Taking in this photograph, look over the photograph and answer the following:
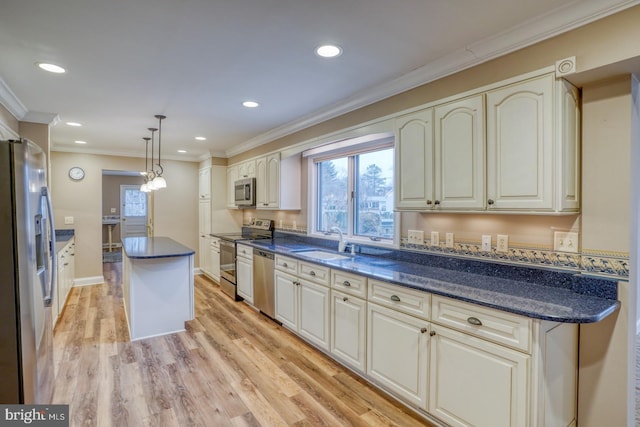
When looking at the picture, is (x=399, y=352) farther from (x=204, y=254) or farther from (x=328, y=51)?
(x=204, y=254)

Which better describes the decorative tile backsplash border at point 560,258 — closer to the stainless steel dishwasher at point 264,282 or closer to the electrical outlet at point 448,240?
the electrical outlet at point 448,240

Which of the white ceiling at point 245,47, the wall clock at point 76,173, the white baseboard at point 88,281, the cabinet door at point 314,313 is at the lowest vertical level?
the white baseboard at point 88,281

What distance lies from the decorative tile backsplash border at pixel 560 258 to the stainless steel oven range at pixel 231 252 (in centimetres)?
309

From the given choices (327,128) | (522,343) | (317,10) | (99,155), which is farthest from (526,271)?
(99,155)

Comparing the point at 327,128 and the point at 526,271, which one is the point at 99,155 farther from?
the point at 526,271

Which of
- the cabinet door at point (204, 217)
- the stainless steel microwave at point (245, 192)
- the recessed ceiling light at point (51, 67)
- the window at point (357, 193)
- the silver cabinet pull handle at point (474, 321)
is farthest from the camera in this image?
the cabinet door at point (204, 217)

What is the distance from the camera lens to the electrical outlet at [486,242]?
7.18ft

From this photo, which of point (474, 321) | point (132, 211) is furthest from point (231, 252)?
point (132, 211)

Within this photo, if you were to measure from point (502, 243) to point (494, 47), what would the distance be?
3.99ft

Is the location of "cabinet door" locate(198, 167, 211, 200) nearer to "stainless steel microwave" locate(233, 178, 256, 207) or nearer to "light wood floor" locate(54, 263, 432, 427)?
"stainless steel microwave" locate(233, 178, 256, 207)

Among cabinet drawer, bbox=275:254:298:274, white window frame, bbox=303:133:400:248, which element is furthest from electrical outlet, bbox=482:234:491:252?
cabinet drawer, bbox=275:254:298:274

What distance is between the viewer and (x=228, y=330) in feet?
11.8

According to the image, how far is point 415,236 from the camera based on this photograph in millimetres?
2680

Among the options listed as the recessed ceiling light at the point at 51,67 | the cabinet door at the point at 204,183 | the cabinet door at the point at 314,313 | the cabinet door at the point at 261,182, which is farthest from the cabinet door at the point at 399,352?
the cabinet door at the point at 204,183
